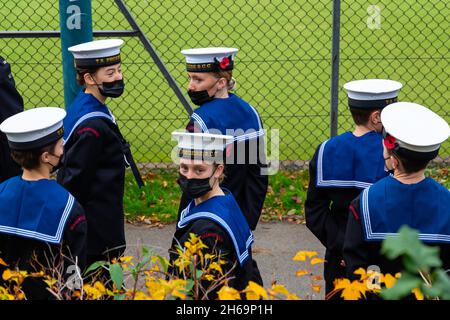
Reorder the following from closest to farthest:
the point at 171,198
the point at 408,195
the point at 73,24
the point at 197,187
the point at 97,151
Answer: the point at 408,195, the point at 197,187, the point at 97,151, the point at 73,24, the point at 171,198

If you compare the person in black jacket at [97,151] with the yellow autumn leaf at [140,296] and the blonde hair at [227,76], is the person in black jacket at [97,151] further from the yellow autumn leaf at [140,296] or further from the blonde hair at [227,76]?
the yellow autumn leaf at [140,296]

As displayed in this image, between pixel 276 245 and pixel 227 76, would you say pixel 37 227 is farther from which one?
pixel 276 245

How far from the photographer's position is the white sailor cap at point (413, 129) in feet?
13.1

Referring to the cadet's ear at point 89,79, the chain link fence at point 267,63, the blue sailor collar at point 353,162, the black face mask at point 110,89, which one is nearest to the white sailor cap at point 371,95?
the blue sailor collar at point 353,162

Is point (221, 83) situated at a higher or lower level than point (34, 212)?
higher

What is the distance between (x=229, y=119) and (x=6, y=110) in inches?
67.9

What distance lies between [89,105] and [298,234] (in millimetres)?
2657

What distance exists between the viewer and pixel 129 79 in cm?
1130

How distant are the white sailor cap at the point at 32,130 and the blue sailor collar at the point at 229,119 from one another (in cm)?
117

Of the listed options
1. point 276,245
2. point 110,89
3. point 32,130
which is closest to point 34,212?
point 32,130

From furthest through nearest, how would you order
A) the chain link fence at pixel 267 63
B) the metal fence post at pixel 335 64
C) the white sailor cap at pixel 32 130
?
the chain link fence at pixel 267 63 < the metal fence post at pixel 335 64 < the white sailor cap at pixel 32 130

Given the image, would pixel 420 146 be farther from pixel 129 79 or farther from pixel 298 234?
pixel 129 79

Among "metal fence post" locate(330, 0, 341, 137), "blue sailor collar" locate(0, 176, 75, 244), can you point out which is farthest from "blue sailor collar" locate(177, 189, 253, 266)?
"metal fence post" locate(330, 0, 341, 137)

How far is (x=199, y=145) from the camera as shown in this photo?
14.9 ft
